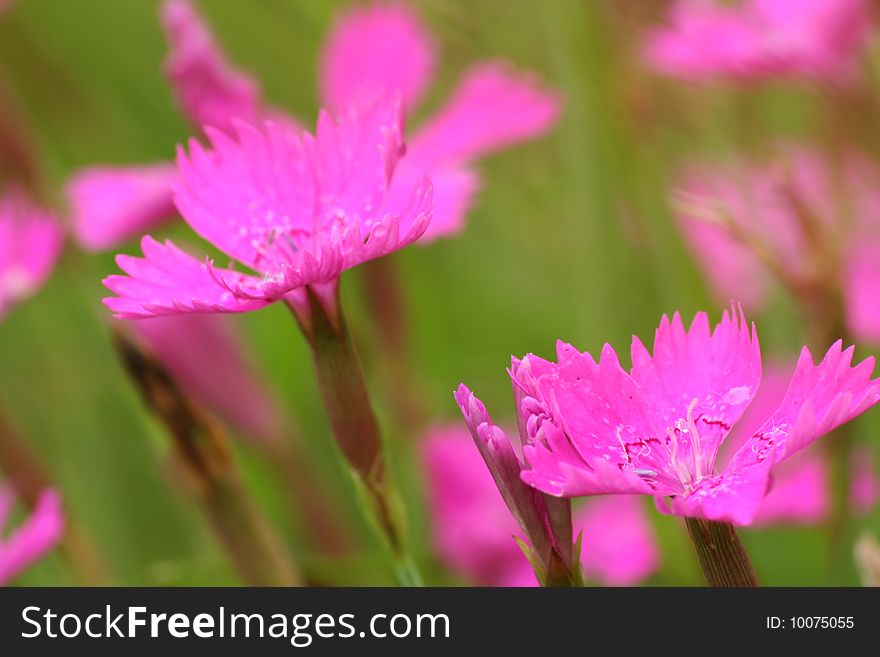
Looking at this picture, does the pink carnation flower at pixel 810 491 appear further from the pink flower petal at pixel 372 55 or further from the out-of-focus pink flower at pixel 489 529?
the pink flower petal at pixel 372 55

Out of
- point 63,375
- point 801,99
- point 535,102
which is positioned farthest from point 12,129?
point 801,99

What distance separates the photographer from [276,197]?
0.36 m

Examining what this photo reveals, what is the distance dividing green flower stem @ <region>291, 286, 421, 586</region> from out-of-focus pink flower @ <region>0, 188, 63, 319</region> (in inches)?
6.7

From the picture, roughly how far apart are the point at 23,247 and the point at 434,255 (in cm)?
39

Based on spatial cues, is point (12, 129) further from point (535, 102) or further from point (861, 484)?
point (861, 484)

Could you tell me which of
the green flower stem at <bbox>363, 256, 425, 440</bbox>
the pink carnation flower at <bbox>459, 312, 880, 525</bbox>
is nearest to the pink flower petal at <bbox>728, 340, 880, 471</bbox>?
the pink carnation flower at <bbox>459, 312, 880, 525</bbox>

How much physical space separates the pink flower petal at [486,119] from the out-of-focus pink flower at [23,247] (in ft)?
0.53

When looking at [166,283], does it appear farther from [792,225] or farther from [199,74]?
[792,225]

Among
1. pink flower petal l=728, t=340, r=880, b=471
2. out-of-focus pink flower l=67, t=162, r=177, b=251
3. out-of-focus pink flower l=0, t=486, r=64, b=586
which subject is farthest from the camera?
out-of-focus pink flower l=67, t=162, r=177, b=251

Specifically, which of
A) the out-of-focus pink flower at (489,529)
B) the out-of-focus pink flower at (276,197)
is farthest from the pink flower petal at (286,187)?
the out-of-focus pink flower at (489,529)

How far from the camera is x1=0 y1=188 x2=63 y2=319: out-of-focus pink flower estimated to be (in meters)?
0.47

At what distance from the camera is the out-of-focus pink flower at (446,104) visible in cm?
48

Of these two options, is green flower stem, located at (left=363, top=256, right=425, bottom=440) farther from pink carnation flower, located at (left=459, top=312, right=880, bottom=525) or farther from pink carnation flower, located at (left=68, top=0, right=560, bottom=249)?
pink carnation flower, located at (left=459, top=312, right=880, bottom=525)
